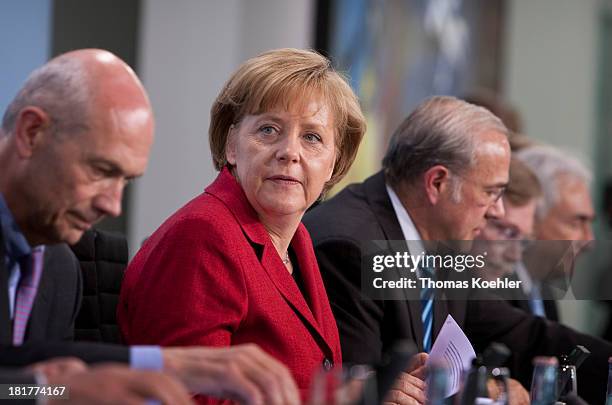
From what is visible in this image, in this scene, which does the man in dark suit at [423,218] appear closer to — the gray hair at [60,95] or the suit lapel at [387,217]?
the suit lapel at [387,217]

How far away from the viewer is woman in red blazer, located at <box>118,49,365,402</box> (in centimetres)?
224

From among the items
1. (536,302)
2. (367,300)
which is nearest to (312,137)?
(367,300)

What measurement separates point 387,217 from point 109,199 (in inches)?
54.9

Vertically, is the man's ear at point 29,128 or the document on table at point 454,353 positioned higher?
the man's ear at point 29,128

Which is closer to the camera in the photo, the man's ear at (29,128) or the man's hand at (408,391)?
the man's ear at (29,128)

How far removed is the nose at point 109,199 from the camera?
1743mm

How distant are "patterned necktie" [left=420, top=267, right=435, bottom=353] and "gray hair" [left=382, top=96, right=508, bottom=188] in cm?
37

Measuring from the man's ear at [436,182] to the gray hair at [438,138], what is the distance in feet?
0.05

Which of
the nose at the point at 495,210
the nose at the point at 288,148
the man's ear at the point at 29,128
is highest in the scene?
the man's ear at the point at 29,128

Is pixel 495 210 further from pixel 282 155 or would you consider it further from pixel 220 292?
pixel 220 292

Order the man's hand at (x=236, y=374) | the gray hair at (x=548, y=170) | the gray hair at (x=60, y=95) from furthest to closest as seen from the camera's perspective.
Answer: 1. the gray hair at (x=548, y=170)
2. the gray hair at (x=60, y=95)
3. the man's hand at (x=236, y=374)

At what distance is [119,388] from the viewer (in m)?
1.37

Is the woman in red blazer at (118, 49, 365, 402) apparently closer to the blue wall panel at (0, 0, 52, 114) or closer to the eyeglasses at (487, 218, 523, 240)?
the blue wall panel at (0, 0, 52, 114)

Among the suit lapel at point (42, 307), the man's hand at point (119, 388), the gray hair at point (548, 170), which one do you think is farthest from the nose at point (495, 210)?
the man's hand at point (119, 388)
